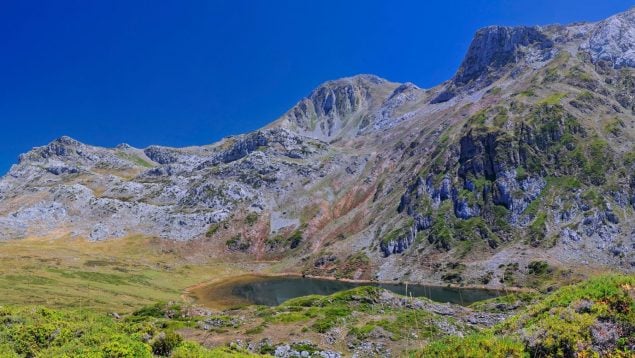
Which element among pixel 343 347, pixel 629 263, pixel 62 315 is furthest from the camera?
pixel 629 263

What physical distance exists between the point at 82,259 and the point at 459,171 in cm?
16009

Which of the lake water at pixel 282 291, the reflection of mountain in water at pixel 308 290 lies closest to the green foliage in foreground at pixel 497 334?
the lake water at pixel 282 291

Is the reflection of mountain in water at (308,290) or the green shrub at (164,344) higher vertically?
the green shrub at (164,344)

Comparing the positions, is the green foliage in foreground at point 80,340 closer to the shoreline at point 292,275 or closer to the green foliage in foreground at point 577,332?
the green foliage in foreground at point 577,332

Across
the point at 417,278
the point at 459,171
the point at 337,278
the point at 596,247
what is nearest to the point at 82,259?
the point at 337,278

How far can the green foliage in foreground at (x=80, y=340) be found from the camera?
747 inches

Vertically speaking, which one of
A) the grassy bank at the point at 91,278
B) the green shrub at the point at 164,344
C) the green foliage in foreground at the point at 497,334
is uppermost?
the green foliage in foreground at the point at 497,334

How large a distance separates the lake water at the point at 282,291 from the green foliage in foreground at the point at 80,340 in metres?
86.1

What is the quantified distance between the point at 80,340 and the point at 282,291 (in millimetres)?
122904

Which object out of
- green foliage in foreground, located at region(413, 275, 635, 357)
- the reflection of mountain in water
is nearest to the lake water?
the reflection of mountain in water

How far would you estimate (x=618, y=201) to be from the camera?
143 m

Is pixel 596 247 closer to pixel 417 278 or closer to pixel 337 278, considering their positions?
pixel 417 278

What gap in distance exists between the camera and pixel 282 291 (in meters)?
142

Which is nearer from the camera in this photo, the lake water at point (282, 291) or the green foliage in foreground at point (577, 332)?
the green foliage in foreground at point (577, 332)
